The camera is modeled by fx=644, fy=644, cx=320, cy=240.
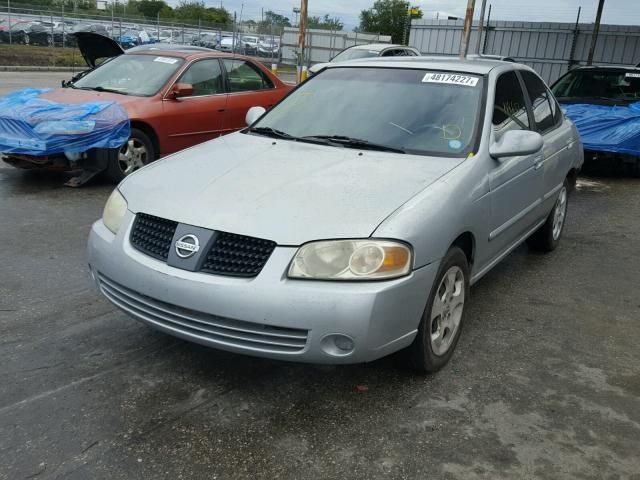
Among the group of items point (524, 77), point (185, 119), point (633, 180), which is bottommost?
point (633, 180)

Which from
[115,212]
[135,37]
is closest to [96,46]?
[115,212]

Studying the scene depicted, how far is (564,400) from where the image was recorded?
3.19 meters

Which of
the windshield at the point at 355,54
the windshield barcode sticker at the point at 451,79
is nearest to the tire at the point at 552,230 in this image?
the windshield barcode sticker at the point at 451,79

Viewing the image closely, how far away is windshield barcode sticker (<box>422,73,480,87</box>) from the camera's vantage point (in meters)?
4.11

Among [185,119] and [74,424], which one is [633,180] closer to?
[185,119]

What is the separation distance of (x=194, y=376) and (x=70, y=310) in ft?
3.93

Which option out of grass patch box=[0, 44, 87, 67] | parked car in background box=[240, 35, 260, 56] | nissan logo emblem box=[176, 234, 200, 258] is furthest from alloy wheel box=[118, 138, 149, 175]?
parked car in background box=[240, 35, 260, 56]

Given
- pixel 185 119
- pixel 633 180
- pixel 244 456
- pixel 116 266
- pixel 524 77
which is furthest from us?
pixel 633 180

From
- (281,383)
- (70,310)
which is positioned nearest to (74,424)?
(281,383)

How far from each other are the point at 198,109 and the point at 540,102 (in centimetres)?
426

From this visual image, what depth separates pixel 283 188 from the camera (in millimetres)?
3160

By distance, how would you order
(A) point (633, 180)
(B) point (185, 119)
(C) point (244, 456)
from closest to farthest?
(C) point (244, 456) → (B) point (185, 119) → (A) point (633, 180)

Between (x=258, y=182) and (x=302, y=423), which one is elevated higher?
(x=258, y=182)

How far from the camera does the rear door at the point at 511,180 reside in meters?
3.84
